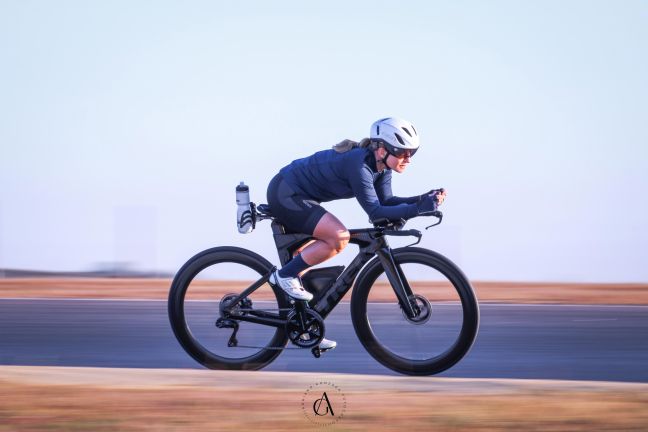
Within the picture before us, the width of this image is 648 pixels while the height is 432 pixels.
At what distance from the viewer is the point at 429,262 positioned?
7.04 meters

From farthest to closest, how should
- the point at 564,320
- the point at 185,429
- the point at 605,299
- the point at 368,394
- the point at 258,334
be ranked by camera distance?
1. the point at 605,299
2. the point at 564,320
3. the point at 258,334
4. the point at 368,394
5. the point at 185,429

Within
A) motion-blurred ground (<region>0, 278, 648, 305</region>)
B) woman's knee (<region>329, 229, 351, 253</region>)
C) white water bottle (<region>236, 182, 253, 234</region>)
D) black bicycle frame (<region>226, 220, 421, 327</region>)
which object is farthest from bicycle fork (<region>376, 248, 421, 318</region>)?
motion-blurred ground (<region>0, 278, 648, 305</region>)

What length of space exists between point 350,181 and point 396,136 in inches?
16.6

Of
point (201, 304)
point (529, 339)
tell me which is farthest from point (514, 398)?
point (529, 339)

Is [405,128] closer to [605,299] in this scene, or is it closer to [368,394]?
[368,394]

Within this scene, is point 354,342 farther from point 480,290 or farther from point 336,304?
point 480,290

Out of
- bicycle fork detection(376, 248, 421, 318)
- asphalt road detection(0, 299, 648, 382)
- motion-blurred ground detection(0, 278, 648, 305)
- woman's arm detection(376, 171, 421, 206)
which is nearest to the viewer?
bicycle fork detection(376, 248, 421, 318)

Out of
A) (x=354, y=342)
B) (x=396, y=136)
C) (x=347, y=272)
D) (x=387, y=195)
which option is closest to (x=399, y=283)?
(x=347, y=272)

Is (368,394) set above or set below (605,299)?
below

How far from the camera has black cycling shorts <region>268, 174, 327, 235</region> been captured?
7.14 metres

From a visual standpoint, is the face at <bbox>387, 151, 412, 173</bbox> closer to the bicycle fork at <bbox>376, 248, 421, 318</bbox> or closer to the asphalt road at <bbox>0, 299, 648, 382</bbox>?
the bicycle fork at <bbox>376, 248, 421, 318</bbox>

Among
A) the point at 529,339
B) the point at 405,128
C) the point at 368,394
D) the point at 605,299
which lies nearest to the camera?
the point at 368,394

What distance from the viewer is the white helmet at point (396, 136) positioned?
6.74 meters

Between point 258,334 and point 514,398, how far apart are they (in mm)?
1965
